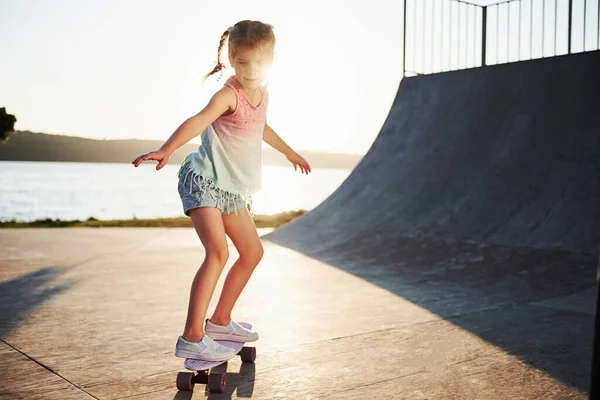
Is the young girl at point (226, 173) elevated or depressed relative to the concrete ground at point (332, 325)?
elevated

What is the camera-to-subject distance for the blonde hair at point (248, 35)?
9.80 ft

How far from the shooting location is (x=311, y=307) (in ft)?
16.2

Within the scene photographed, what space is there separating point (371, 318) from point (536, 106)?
5673 mm

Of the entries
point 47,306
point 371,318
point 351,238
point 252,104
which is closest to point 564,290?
point 371,318

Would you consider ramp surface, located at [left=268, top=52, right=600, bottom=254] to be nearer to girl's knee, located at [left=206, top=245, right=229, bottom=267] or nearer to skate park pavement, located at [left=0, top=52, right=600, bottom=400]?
skate park pavement, located at [left=0, top=52, right=600, bottom=400]

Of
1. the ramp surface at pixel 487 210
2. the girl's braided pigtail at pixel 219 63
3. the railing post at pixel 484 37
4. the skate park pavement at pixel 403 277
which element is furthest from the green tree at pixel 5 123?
the girl's braided pigtail at pixel 219 63

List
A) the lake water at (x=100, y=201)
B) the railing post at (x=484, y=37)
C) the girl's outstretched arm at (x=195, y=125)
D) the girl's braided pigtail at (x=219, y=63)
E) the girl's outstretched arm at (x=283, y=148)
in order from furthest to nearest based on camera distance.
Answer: the lake water at (x=100, y=201)
the railing post at (x=484, y=37)
the girl's outstretched arm at (x=283, y=148)
the girl's braided pigtail at (x=219, y=63)
the girl's outstretched arm at (x=195, y=125)

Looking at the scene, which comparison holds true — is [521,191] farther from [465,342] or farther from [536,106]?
[465,342]

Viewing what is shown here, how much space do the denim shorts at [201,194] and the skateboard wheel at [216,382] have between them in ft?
2.58

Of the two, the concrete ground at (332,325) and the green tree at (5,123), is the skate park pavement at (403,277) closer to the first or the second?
the concrete ground at (332,325)

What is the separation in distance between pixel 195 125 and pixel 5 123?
9.39 m

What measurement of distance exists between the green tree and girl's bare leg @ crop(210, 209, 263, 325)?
8.88m

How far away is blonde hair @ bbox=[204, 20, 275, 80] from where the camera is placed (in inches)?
118

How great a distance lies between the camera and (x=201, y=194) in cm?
301
